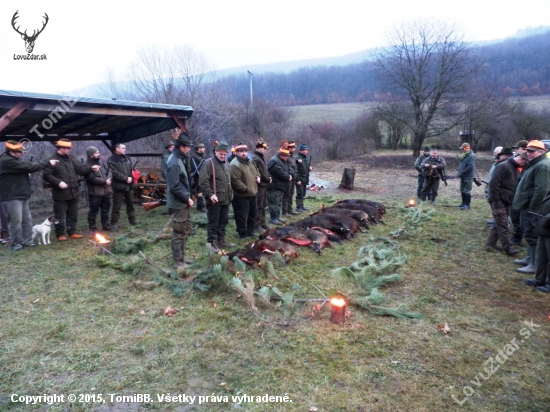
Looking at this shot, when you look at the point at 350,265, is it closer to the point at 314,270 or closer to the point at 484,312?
the point at 314,270

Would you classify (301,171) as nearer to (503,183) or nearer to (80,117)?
(503,183)

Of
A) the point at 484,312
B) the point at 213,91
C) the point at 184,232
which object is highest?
the point at 213,91

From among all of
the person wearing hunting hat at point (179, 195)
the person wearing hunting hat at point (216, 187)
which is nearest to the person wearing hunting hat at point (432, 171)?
the person wearing hunting hat at point (216, 187)

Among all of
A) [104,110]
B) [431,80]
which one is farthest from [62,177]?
[431,80]

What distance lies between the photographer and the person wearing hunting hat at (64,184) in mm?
7495

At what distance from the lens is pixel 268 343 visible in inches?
155

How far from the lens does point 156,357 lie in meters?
3.69

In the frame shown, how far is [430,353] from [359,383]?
0.99 meters

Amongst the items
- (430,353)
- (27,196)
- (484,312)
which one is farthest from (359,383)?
(27,196)

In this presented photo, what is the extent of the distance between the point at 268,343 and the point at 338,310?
96cm

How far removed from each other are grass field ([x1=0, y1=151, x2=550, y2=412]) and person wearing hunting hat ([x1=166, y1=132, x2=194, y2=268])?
504mm

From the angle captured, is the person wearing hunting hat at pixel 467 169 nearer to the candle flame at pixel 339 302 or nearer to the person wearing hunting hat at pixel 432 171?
the person wearing hunting hat at pixel 432 171

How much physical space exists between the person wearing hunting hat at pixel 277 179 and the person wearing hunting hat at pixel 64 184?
166 inches

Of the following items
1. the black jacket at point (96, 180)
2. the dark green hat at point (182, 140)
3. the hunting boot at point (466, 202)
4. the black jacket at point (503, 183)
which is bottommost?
the hunting boot at point (466, 202)
